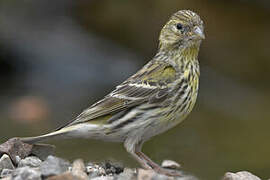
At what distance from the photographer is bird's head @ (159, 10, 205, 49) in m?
7.63

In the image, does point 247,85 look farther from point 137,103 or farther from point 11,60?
point 137,103

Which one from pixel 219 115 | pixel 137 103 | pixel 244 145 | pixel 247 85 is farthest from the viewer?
pixel 247 85

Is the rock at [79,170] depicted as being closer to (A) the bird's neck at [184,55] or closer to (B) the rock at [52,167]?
(B) the rock at [52,167]

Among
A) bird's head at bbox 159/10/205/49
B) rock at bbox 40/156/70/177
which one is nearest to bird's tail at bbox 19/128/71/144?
rock at bbox 40/156/70/177

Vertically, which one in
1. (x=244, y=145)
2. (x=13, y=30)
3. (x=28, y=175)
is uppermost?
(x=13, y=30)

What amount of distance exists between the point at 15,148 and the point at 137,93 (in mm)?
1529

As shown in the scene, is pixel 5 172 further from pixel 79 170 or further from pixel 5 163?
pixel 79 170

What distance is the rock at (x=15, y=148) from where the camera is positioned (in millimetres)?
6738

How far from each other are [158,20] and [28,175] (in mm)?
10840

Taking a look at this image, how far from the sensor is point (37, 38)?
16594 millimetres

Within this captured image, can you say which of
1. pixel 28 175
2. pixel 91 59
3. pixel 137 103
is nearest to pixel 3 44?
pixel 91 59

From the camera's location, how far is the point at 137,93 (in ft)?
24.6

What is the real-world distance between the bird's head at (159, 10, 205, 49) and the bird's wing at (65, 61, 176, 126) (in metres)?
0.28

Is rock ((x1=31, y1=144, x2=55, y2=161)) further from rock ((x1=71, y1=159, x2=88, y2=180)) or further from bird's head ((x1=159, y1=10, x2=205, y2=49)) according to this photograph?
bird's head ((x1=159, y1=10, x2=205, y2=49))
